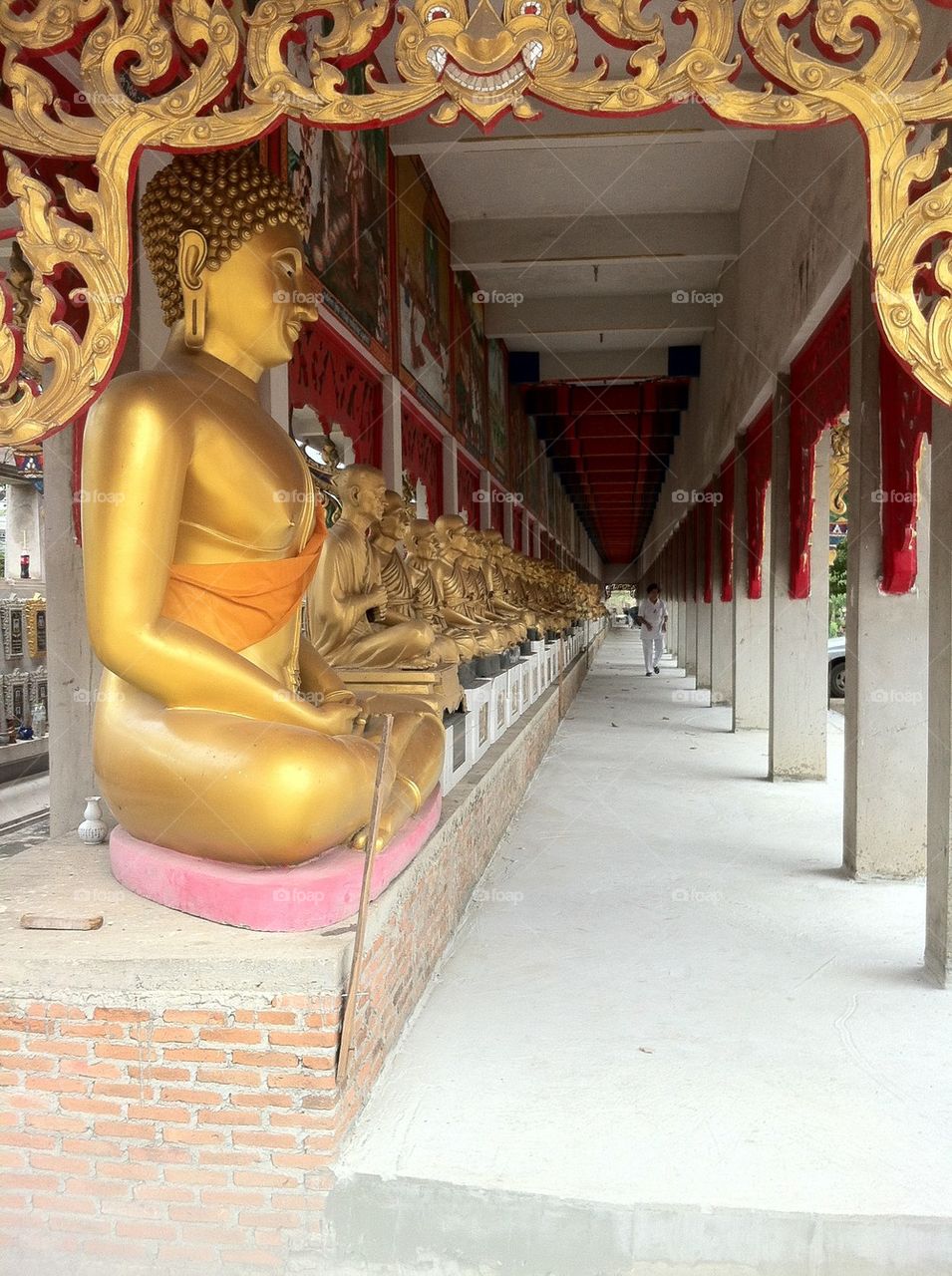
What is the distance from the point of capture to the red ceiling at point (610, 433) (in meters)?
16.3

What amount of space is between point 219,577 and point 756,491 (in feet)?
25.9

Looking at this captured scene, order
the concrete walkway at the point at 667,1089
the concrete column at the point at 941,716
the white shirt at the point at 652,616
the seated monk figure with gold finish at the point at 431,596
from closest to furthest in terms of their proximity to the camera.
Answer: the concrete walkway at the point at 667,1089 → the concrete column at the point at 941,716 → the seated monk figure with gold finish at the point at 431,596 → the white shirt at the point at 652,616

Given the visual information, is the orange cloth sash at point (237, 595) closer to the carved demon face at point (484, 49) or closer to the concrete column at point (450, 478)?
the carved demon face at point (484, 49)

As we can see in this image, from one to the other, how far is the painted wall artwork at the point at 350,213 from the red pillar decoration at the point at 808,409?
284 cm

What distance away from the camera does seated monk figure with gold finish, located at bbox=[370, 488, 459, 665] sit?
4.77m

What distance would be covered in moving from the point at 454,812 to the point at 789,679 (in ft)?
13.7

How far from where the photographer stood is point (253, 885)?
2312 mm

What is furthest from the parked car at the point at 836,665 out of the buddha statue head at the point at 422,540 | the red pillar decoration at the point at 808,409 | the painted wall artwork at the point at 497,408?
the buddha statue head at the point at 422,540

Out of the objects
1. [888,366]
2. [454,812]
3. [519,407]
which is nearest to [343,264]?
[888,366]

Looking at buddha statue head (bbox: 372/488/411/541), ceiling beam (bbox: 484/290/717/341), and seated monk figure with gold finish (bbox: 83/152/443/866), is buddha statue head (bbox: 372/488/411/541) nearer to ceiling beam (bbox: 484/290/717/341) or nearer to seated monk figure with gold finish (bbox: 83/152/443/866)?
seated monk figure with gold finish (bbox: 83/152/443/866)

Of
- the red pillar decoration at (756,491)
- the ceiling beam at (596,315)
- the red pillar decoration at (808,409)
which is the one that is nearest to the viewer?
the red pillar decoration at (808,409)

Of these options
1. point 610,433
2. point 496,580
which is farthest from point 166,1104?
point 610,433

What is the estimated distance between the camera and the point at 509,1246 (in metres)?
2.04

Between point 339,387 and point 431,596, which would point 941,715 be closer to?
point 431,596
